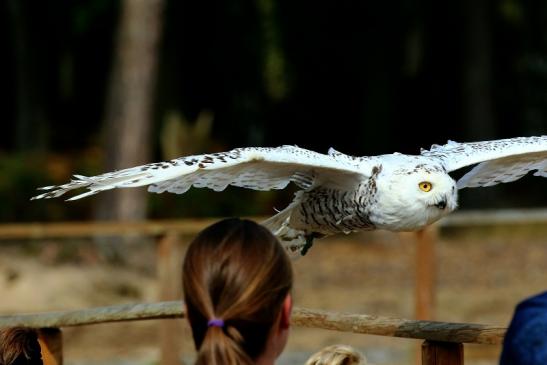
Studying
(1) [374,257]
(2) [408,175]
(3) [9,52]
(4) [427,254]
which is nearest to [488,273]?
(1) [374,257]

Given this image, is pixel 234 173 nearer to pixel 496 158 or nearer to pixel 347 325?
pixel 496 158

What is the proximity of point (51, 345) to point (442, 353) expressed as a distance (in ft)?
5.55

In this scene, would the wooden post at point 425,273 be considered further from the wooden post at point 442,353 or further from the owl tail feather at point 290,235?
the wooden post at point 442,353

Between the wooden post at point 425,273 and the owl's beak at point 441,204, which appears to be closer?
the owl's beak at point 441,204

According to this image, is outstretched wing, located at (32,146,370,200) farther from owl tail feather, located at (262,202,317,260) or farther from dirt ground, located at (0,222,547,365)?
dirt ground, located at (0,222,547,365)

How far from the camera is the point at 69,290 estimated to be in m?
9.94

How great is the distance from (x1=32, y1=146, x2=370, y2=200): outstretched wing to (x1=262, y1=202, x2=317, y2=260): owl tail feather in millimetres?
214

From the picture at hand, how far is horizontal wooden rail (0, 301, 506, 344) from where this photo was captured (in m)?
3.04

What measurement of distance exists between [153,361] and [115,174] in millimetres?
4723

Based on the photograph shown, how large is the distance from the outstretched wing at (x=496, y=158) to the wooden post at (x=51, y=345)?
1.86 metres

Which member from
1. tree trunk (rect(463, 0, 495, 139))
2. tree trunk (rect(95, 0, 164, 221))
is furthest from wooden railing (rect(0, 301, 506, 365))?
tree trunk (rect(463, 0, 495, 139))

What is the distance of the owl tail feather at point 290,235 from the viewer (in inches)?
207

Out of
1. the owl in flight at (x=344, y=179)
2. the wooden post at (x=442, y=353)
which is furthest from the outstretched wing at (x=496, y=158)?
the wooden post at (x=442, y=353)

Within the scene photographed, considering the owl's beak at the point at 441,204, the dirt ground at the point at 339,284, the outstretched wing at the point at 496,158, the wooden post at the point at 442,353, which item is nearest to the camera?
the wooden post at the point at 442,353
